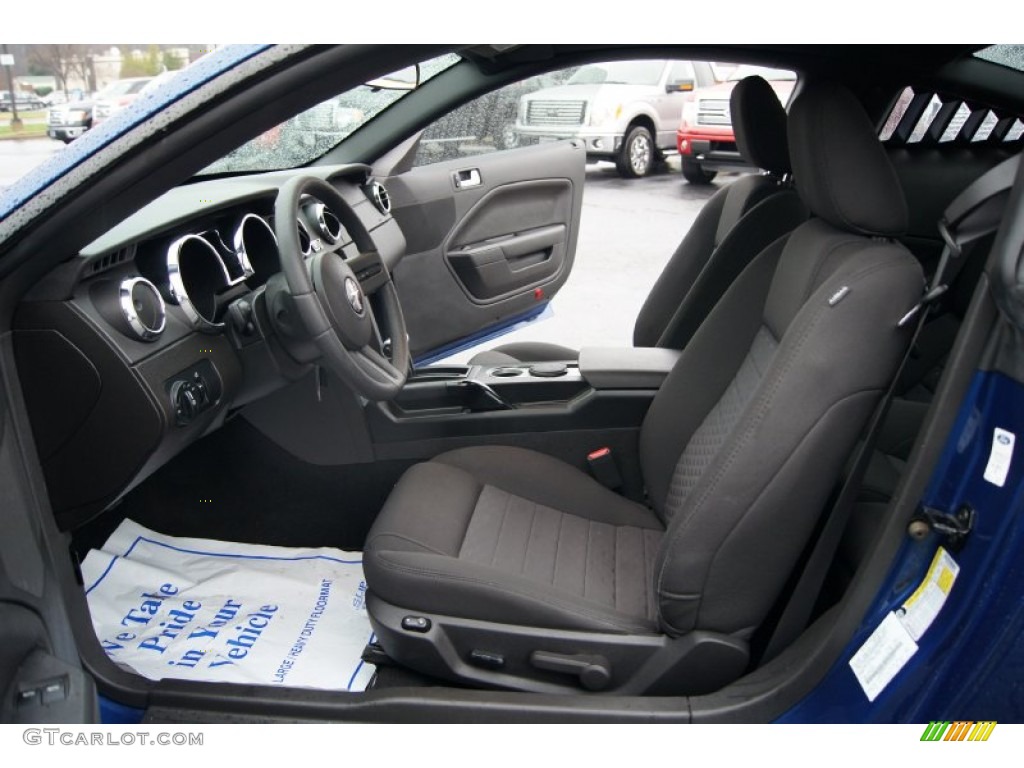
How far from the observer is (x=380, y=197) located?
101 inches

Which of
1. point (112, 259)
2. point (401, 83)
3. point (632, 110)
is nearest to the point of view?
point (112, 259)

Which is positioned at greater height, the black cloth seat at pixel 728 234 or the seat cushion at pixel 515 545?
the black cloth seat at pixel 728 234

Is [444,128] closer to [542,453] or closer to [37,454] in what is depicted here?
[542,453]

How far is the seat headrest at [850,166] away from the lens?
1361mm

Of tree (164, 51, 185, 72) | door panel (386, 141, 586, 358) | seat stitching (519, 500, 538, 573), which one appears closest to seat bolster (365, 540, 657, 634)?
seat stitching (519, 500, 538, 573)

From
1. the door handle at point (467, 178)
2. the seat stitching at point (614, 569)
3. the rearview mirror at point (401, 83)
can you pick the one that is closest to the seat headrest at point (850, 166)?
Result: the seat stitching at point (614, 569)

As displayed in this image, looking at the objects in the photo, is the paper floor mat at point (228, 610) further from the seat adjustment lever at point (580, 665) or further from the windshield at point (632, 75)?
the windshield at point (632, 75)

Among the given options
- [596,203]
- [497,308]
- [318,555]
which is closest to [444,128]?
[497,308]

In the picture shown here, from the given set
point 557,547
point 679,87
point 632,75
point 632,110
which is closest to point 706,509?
point 557,547

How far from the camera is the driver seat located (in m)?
1.28

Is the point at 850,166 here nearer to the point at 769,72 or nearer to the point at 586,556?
the point at 769,72

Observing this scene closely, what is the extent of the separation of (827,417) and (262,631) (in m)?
1.19

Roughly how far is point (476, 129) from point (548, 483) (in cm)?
142

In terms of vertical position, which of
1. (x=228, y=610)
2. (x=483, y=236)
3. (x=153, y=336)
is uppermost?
(x=153, y=336)
